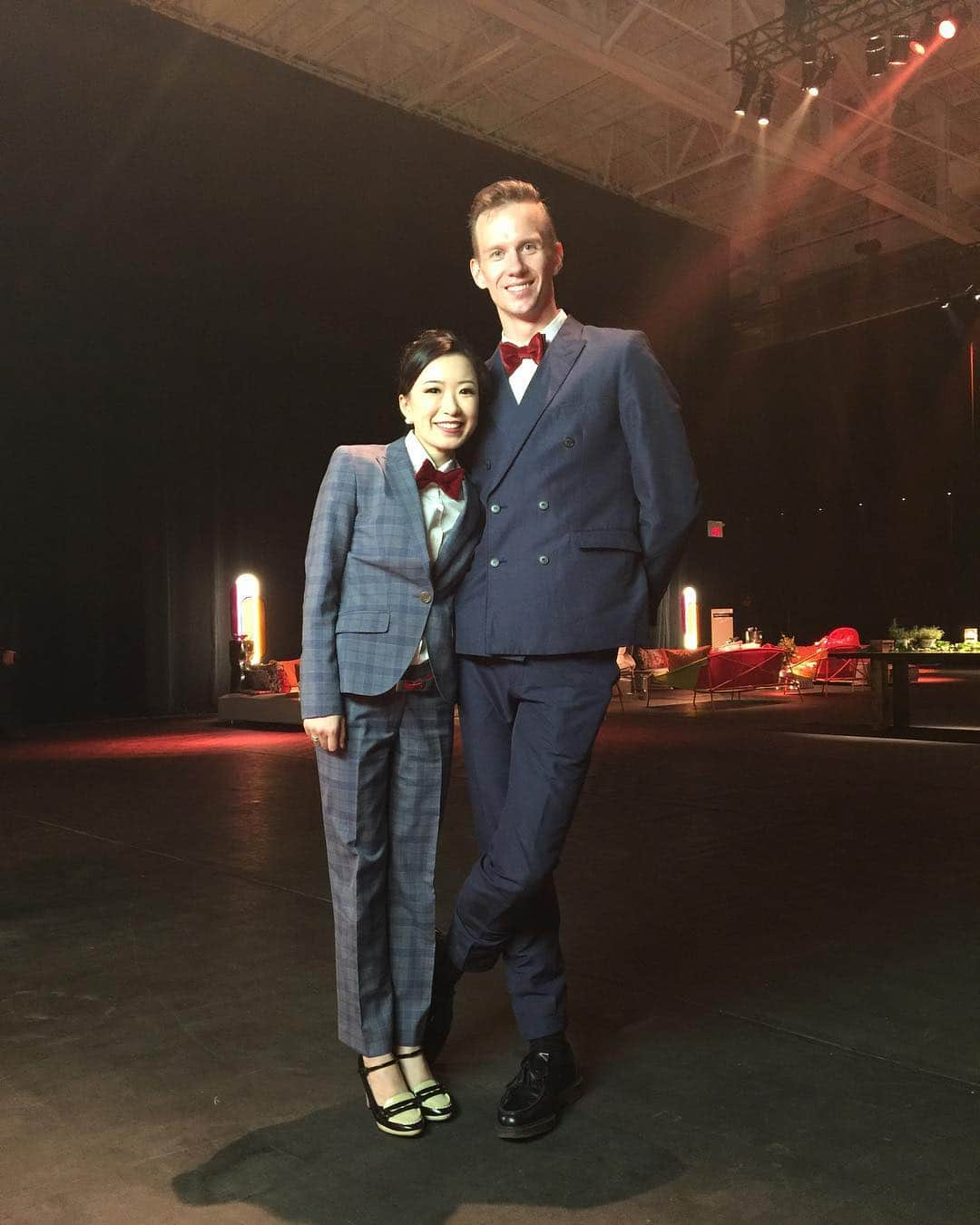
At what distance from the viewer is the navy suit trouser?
1.90 m

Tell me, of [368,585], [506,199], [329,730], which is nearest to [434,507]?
[368,585]

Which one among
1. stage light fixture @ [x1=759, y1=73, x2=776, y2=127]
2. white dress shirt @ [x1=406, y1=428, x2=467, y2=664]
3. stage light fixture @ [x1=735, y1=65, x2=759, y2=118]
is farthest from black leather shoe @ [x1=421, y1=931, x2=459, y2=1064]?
stage light fixture @ [x1=759, y1=73, x2=776, y2=127]

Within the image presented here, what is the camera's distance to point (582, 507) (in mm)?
1927

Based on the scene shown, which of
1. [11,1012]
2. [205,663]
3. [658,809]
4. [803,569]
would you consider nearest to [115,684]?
[205,663]

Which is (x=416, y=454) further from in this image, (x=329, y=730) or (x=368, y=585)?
(x=329, y=730)

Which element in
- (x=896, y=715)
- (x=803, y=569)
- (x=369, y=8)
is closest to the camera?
(x=896, y=715)

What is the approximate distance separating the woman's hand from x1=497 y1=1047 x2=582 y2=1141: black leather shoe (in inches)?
24.9

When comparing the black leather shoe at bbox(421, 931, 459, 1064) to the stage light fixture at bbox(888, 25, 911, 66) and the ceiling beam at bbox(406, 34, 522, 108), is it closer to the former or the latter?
the stage light fixture at bbox(888, 25, 911, 66)

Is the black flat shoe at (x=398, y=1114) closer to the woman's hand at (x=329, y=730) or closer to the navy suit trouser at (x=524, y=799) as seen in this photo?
the navy suit trouser at (x=524, y=799)

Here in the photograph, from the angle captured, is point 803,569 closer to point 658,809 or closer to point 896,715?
point 896,715

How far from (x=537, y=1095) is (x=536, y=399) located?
3.83 ft

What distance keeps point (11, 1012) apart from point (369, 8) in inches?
427

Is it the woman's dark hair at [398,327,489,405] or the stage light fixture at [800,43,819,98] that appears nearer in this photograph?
the woman's dark hair at [398,327,489,405]

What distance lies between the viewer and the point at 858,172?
44.1 feet
